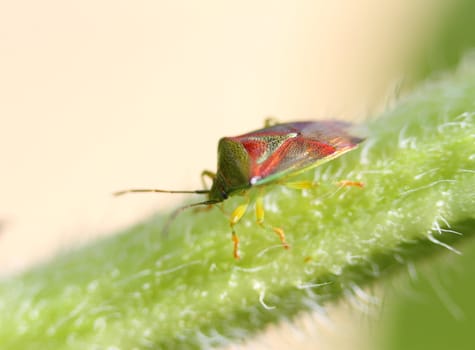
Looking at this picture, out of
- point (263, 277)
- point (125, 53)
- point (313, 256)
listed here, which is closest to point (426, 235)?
point (313, 256)

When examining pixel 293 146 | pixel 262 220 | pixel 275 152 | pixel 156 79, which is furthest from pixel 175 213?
pixel 156 79

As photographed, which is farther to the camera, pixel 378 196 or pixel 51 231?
pixel 51 231

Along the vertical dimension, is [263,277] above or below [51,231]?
above

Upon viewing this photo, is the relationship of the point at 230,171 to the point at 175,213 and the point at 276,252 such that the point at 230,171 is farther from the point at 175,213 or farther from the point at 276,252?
the point at 276,252

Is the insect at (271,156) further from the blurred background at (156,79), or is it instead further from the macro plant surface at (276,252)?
the blurred background at (156,79)

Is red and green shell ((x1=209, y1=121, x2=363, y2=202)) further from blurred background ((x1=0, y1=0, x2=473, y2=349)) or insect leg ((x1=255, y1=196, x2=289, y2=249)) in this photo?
blurred background ((x1=0, y1=0, x2=473, y2=349))

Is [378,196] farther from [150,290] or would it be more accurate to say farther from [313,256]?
[150,290]
